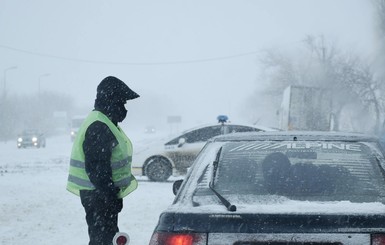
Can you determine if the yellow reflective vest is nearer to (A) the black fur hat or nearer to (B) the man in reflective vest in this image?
(B) the man in reflective vest

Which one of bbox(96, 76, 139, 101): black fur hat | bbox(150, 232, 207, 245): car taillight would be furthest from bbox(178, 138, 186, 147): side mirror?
bbox(150, 232, 207, 245): car taillight

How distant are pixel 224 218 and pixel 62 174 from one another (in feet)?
48.0

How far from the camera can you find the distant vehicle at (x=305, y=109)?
27.4 metres

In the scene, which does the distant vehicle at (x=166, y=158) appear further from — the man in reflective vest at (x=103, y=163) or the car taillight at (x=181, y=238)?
the car taillight at (x=181, y=238)

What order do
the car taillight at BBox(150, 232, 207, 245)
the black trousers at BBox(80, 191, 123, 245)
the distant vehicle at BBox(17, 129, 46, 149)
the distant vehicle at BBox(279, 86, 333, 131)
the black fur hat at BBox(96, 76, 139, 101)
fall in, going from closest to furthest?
the car taillight at BBox(150, 232, 207, 245), the black trousers at BBox(80, 191, 123, 245), the black fur hat at BBox(96, 76, 139, 101), the distant vehicle at BBox(279, 86, 333, 131), the distant vehicle at BBox(17, 129, 46, 149)

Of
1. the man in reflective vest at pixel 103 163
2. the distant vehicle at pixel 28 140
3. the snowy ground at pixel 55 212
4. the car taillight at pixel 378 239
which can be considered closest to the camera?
the car taillight at pixel 378 239

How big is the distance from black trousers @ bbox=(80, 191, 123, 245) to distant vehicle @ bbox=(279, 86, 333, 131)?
2257cm

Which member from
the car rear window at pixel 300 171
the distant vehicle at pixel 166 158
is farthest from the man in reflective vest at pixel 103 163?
the distant vehicle at pixel 166 158

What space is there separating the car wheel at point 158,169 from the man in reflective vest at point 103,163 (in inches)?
387

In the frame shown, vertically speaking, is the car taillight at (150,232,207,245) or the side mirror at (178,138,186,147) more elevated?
the car taillight at (150,232,207,245)

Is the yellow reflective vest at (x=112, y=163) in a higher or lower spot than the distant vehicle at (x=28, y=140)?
higher

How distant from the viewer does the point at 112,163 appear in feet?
14.7

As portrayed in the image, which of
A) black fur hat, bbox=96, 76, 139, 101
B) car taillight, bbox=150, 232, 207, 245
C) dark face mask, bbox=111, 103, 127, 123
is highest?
black fur hat, bbox=96, 76, 139, 101

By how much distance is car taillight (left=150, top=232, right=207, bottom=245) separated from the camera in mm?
2709
